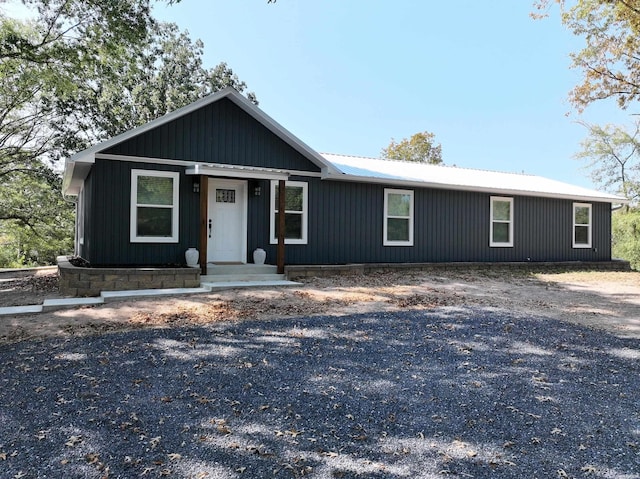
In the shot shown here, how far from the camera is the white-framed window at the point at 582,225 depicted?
14672 millimetres

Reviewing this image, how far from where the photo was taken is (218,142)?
9844 millimetres

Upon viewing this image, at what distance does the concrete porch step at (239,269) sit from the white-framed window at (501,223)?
7.31 m

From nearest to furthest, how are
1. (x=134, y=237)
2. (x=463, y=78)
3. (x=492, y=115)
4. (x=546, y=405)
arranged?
(x=546, y=405)
(x=134, y=237)
(x=463, y=78)
(x=492, y=115)

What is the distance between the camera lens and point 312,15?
14969 millimetres

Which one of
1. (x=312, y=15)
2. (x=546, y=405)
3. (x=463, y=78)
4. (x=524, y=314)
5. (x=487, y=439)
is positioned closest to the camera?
(x=487, y=439)

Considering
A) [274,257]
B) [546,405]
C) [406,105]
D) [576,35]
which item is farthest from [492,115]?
[546,405]

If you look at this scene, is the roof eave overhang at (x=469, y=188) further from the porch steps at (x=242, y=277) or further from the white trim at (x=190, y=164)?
the porch steps at (x=242, y=277)

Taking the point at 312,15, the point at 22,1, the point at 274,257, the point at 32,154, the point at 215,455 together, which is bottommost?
the point at 215,455

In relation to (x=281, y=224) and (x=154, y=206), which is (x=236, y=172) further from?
(x=154, y=206)

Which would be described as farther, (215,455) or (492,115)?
(492,115)

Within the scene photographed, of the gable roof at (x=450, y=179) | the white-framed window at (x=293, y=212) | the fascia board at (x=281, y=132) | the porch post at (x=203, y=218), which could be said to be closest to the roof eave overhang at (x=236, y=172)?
the porch post at (x=203, y=218)

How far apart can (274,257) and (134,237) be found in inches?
126

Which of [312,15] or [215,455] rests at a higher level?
[312,15]

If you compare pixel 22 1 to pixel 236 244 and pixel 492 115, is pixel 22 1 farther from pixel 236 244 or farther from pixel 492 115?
pixel 492 115
